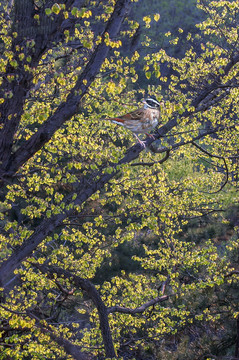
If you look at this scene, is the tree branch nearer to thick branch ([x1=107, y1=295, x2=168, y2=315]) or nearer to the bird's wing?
thick branch ([x1=107, y1=295, x2=168, y2=315])

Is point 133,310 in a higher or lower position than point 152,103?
lower

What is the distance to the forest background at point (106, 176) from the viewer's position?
4758 mm

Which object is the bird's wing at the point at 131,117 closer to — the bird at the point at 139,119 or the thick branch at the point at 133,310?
the bird at the point at 139,119

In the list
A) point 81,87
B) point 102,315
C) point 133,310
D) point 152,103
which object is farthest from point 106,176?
point 133,310

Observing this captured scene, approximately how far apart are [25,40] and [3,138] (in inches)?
51.6

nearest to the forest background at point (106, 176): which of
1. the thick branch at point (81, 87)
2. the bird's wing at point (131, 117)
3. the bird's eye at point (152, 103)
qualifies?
the thick branch at point (81, 87)

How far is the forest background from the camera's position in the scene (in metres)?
4.76

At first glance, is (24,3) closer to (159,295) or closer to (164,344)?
(159,295)

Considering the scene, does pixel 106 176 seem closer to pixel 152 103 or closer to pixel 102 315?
pixel 152 103

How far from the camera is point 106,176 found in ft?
22.0

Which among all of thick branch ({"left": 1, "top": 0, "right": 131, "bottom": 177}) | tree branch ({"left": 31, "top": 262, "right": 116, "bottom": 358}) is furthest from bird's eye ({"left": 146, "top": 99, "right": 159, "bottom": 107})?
tree branch ({"left": 31, "top": 262, "right": 116, "bottom": 358})

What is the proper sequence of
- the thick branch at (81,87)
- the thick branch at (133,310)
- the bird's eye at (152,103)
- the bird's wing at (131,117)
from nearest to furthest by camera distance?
the thick branch at (81,87) < the bird's wing at (131,117) < the bird's eye at (152,103) < the thick branch at (133,310)

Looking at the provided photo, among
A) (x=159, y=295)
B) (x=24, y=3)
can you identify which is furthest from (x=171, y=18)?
(x=24, y=3)

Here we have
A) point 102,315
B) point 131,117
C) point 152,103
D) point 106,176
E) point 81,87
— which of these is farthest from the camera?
point 102,315
